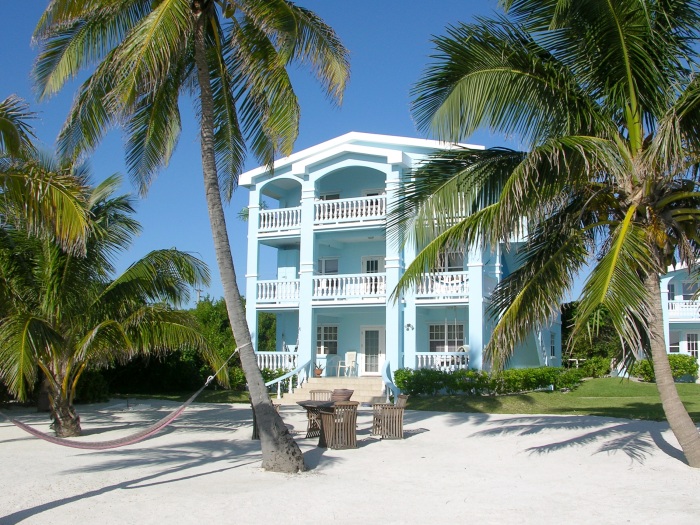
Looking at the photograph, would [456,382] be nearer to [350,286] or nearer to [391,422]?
[350,286]

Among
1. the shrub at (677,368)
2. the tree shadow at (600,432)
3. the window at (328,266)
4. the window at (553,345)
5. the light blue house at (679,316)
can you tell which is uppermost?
the window at (328,266)

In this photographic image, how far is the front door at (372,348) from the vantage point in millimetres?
26359

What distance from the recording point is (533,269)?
11469 millimetres

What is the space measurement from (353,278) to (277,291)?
2895 mm

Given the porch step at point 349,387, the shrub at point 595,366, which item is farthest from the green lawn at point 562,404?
the shrub at point 595,366

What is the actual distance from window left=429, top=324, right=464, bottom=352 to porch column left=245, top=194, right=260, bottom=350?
21.3 ft

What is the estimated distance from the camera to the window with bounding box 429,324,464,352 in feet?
84.7

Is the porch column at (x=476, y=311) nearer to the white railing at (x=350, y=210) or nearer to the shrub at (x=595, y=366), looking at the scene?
the white railing at (x=350, y=210)

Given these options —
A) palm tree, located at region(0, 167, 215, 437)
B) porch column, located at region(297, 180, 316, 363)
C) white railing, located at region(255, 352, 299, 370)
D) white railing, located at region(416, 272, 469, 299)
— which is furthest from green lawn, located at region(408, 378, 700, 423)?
palm tree, located at region(0, 167, 215, 437)

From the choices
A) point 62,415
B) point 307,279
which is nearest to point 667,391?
point 62,415

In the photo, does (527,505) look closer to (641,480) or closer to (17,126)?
(641,480)

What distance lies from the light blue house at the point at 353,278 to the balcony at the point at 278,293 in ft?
0.13

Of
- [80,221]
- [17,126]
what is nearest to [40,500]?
[80,221]

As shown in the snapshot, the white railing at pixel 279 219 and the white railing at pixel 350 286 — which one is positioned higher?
the white railing at pixel 279 219
